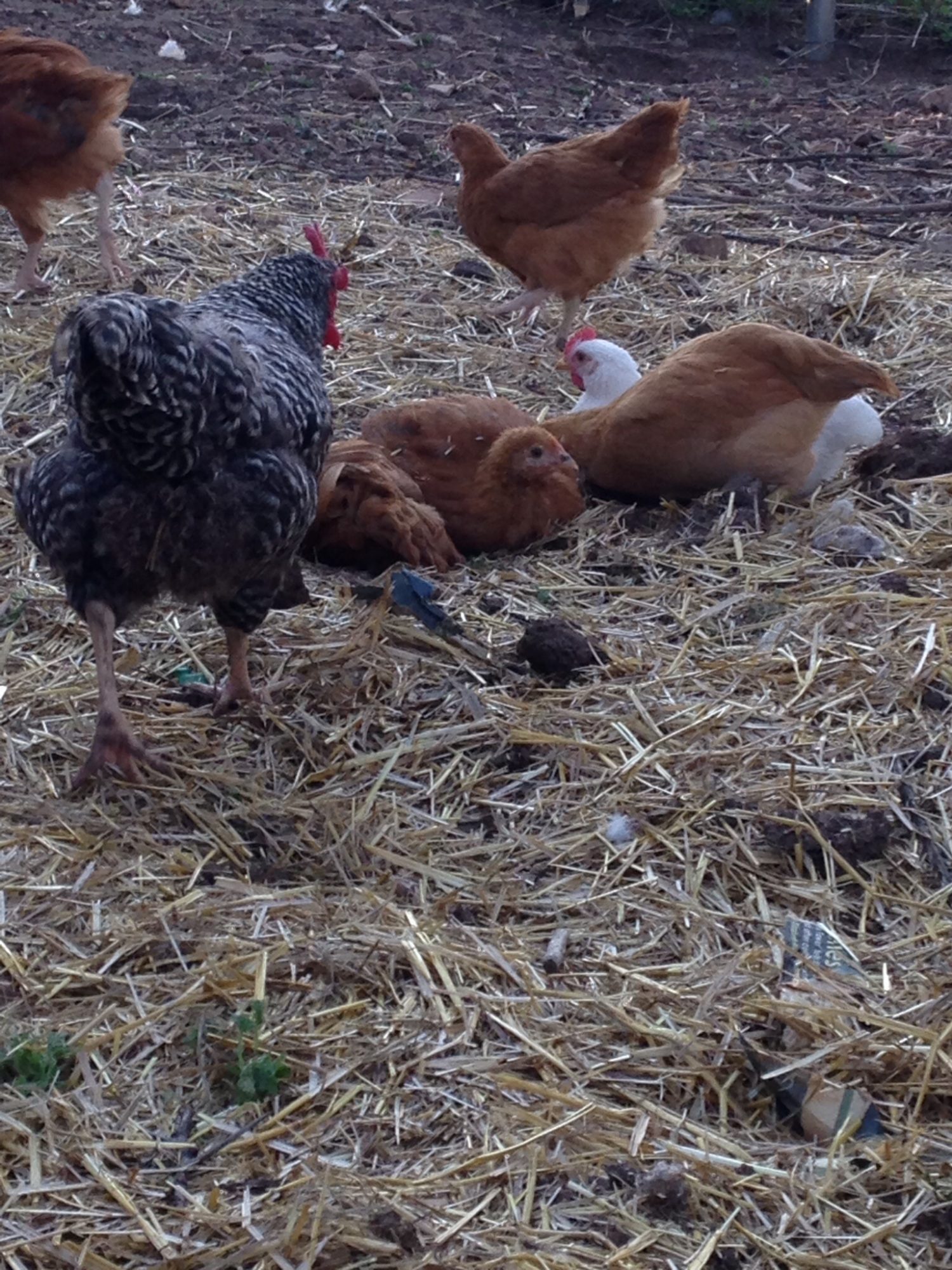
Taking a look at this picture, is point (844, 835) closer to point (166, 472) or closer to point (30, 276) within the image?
point (166, 472)

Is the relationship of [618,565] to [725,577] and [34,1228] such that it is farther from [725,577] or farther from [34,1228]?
[34,1228]

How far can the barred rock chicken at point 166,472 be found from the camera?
2.88 meters

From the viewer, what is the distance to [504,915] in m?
2.96

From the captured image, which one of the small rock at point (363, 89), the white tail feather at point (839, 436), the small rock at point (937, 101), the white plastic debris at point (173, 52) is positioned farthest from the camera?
the white plastic debris at point (173, 52)

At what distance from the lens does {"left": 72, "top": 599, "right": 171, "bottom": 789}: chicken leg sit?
10.9 ft

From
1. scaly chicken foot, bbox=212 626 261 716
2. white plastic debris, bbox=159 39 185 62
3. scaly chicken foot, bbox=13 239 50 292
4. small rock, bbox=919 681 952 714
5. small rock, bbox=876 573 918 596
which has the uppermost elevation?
small rock, bbox=919 681 952 714

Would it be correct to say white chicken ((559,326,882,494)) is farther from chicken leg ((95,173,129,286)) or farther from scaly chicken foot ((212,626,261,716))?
chicken leg ((95,173,129,286))

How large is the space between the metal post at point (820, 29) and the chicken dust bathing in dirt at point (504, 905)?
18.4 ft

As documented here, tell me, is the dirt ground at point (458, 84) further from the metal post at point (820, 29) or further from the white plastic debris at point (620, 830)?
the white plastic debris at point (620, 830)

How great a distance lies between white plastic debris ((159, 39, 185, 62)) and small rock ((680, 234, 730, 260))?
4.29 metres

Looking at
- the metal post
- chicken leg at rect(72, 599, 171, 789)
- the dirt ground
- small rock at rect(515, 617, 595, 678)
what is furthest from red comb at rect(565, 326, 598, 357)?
the metal post

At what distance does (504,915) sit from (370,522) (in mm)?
1722

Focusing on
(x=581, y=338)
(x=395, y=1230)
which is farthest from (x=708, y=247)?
(x=395, y=1230)

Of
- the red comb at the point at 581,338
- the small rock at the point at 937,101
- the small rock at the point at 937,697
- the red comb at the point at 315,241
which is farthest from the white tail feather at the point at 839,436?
the small rock at the point at 937,101
